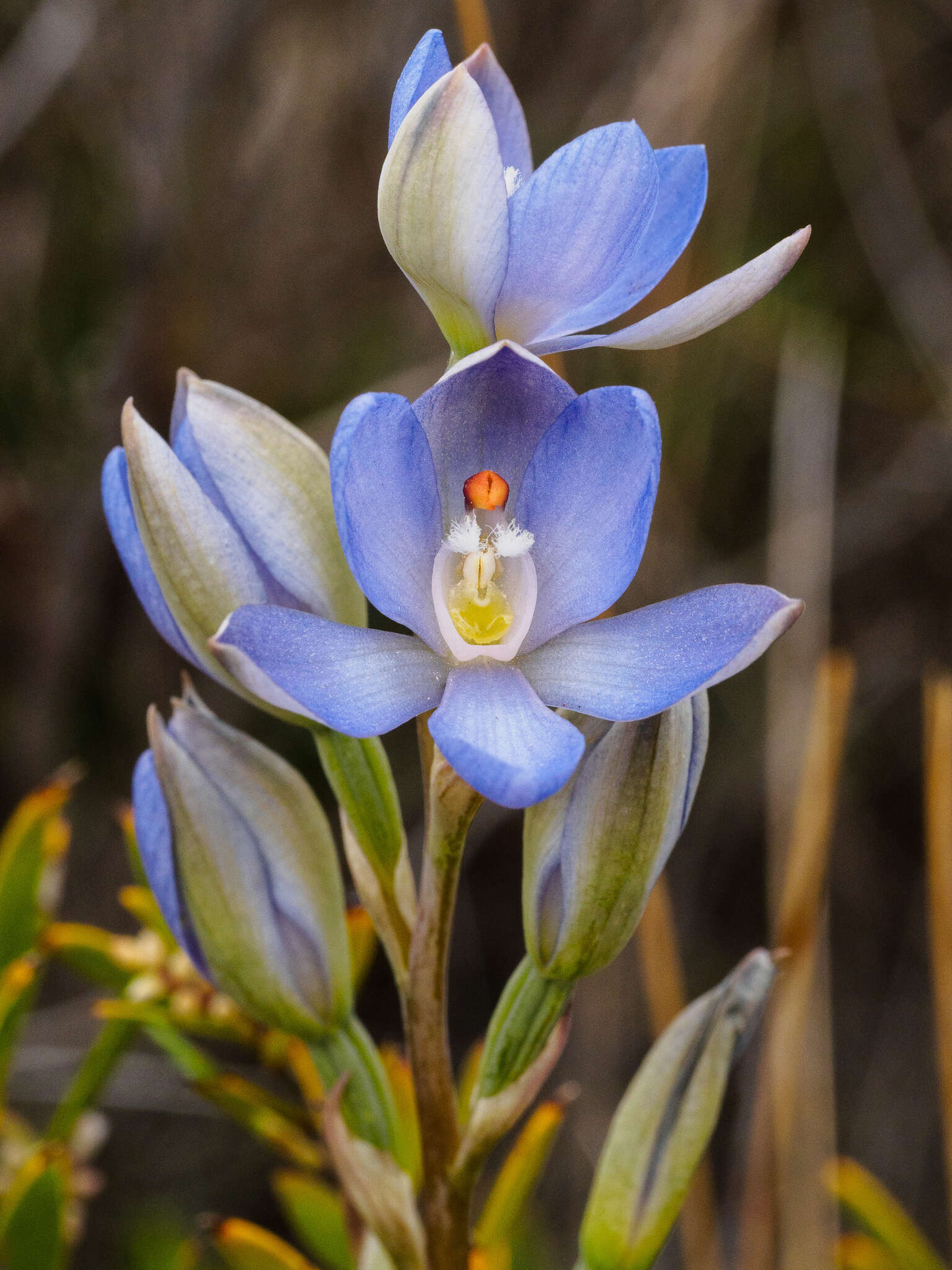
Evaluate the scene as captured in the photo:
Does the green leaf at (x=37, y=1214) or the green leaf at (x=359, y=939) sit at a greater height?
the green leaf at (x=359, y=939)

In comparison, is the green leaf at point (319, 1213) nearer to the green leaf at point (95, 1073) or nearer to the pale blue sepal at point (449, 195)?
the green leaf at point (95, 1073)

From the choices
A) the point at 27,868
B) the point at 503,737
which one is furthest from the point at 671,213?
the point at 27,868

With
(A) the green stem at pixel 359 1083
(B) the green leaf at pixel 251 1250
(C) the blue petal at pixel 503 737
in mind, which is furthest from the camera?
(B) the green leaf at pixel 251 1250

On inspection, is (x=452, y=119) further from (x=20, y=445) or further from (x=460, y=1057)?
(x=460, y=1057)

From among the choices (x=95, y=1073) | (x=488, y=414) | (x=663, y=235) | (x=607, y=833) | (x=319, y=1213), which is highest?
(x=663, y=235)

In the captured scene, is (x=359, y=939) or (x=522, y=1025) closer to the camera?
(x=522, y=1025)

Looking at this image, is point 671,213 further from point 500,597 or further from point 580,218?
point 500,597

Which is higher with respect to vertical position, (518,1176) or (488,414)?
(488,414)

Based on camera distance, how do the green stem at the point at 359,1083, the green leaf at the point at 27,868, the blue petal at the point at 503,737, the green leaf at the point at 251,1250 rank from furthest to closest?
1. the green leaf at the point at 27,868
2. the green leaf at the point at 251,1250
3. the green stem at the point at 359,1083
4. the blue petal at the point at 503,737

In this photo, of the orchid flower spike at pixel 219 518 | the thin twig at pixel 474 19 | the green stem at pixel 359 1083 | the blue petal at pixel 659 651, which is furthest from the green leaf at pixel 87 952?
the thin twig at pixel 474 19
